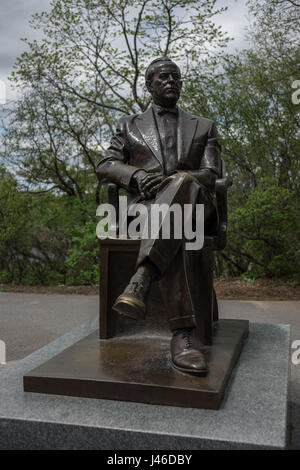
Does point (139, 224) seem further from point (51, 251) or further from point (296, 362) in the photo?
point (51, 251)

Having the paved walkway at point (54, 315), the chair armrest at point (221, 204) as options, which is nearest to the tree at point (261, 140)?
the paved walkway at point (54, 315)

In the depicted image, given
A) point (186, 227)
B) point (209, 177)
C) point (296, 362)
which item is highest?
point (209, 177)

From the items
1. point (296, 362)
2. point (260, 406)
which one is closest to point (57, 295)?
point (296, 362)

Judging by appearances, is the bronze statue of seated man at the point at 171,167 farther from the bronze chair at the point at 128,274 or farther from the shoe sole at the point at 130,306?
the shoe sole at the point at 130,306

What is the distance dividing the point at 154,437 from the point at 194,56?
8696 mm

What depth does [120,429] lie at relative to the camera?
2098mm

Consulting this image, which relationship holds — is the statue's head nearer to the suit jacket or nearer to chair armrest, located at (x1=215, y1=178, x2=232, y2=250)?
the suit jacket

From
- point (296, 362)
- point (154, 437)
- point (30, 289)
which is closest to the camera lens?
point (154, 437)

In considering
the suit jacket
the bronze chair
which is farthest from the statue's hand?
the bronze chair

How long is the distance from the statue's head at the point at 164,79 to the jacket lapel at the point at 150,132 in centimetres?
16

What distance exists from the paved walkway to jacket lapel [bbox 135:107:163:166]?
2.00m

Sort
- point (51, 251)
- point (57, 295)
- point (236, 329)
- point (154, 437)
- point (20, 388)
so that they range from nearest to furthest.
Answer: point (154, 437)
point (20, 388)
point (236, 329)
point (57, 295)
point (51, 251)

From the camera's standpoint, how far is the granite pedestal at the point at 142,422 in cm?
204

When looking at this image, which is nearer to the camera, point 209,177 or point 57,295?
point 209,177
